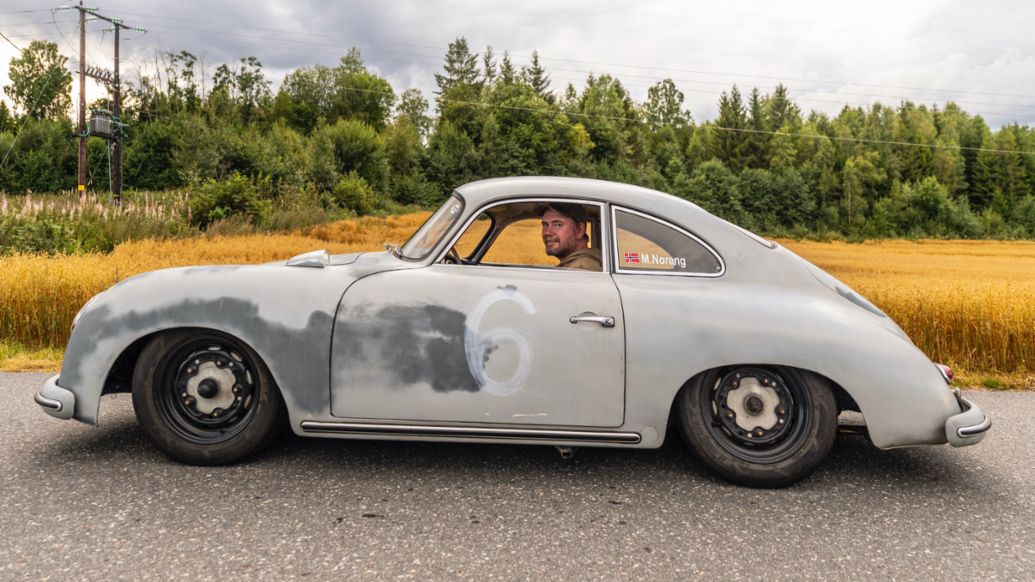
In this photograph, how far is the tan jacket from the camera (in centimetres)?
369

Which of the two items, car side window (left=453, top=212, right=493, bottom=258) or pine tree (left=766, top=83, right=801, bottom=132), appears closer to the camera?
car side window (left=453, top=212, right=493, bottom=258)

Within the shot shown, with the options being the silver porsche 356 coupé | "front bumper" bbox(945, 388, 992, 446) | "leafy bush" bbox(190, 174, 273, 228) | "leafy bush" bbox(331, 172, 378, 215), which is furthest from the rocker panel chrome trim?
"leafy bush" bbox(331, 172, 378, 215)

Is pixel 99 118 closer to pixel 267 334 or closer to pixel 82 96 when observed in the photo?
pixel 82 96

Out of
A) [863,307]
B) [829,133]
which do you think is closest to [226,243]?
[863,307]

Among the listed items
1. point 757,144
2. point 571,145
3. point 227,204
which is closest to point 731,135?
point 757,144

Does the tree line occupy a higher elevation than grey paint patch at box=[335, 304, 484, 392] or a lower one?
higher

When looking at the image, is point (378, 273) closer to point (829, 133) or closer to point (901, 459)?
point (901, 459)

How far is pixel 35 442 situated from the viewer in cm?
396

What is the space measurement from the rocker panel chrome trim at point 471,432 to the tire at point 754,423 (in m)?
0.37

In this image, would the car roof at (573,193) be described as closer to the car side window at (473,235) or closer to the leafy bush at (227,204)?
the car side window at (473,235)

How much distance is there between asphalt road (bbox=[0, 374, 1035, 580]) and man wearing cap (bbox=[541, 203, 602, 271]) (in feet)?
3.74

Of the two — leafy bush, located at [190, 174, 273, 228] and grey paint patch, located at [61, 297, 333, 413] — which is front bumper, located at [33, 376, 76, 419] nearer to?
grey paint patch, located at [61, 297, 333, 413]

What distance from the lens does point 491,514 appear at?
306 cm

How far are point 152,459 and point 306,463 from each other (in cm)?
82
